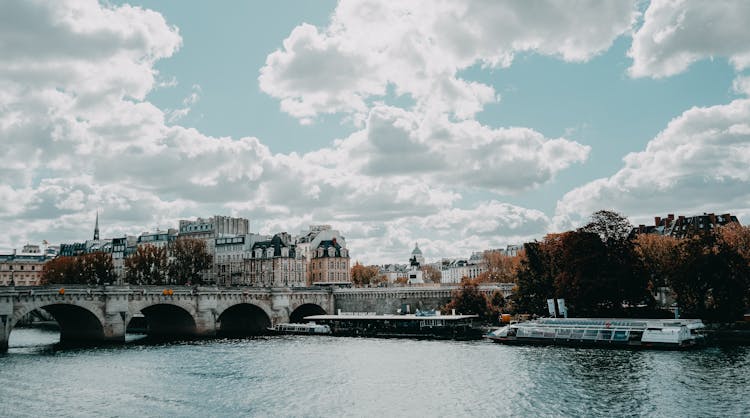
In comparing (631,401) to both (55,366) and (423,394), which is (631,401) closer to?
(423,394)

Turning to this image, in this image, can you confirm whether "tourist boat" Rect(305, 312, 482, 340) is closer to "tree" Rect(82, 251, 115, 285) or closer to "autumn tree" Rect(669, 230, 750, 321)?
"autumn tree" Rect(669, 230, 750, 321)

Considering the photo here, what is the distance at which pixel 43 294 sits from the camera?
79.3 meters

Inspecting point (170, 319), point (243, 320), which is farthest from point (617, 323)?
point (170, 319)

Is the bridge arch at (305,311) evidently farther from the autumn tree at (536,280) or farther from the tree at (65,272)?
the tree at (65,272)

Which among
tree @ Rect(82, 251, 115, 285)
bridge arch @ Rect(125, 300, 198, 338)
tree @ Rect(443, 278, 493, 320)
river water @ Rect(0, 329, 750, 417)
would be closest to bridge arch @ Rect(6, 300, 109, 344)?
bridge arch @ Rect(125, 300, 198, 338)

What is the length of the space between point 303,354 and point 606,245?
39.5 meters

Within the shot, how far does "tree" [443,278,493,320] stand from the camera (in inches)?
3885

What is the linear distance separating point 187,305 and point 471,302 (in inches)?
1605

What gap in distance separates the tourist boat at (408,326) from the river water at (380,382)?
12018 millimetres

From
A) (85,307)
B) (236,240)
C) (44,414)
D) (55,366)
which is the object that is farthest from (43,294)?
(236,240)

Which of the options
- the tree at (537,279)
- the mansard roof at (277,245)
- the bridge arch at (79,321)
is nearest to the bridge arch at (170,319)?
the bridge arch at (79,321)

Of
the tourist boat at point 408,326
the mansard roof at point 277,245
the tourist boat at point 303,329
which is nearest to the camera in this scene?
the tourist boat at point 408,326

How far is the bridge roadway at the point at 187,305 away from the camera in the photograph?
80688mm

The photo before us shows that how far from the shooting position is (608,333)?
7338 cm
